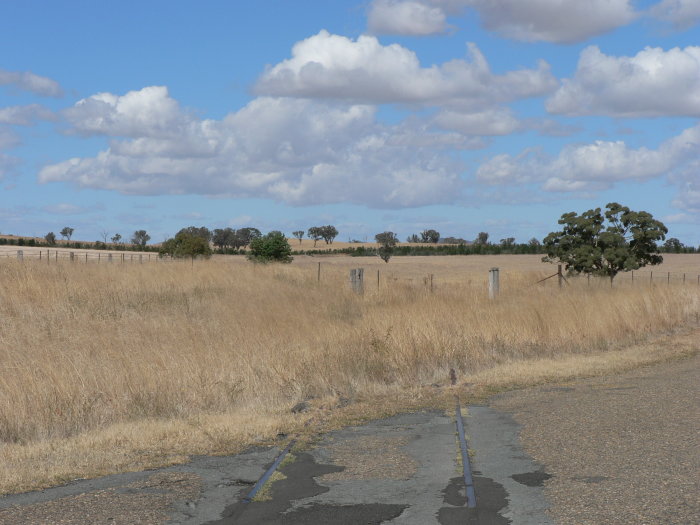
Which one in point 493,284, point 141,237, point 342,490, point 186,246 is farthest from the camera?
point 141,237

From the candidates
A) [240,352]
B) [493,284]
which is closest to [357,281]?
[493,284]

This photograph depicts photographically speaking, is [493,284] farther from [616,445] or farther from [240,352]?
[616,445]

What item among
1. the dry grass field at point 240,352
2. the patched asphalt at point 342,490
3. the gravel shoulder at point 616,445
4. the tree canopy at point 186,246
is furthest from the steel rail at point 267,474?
the tree canopy at point 186,246

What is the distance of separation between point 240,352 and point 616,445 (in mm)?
7343

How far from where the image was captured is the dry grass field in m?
10.4

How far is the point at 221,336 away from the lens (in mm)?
16328

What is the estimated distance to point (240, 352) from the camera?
14.5 m

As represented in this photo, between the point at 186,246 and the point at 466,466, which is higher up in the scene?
the point at 186,246

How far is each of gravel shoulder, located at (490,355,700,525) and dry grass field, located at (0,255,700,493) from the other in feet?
6.04

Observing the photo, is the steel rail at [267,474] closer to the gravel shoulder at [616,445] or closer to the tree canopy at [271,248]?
the gravel shoulder at [616,445]

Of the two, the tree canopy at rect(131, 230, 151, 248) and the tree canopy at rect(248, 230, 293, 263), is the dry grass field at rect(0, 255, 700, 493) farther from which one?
the tree canopy at rect(131, 230, 151, 248)

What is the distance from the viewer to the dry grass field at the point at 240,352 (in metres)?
10.4

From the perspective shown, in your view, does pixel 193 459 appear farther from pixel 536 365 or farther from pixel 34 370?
pixel 536 365

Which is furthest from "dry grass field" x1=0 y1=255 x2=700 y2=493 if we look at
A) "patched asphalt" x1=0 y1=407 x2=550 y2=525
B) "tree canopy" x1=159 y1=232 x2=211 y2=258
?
"tree canopy" x1=159 y1=232 x2=211 y2=258
